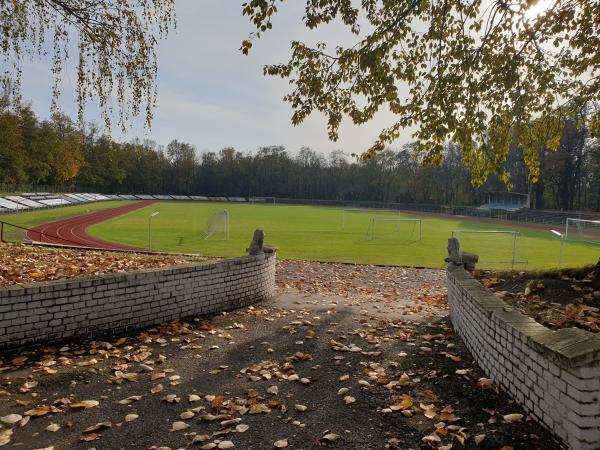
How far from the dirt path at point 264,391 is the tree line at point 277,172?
4343 centimetres

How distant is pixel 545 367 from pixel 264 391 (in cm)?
272

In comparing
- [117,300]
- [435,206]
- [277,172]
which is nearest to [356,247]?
[117,300]

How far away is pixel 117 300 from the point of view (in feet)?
21.3

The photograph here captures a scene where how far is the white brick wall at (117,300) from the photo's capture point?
5582 mm

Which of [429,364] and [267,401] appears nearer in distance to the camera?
[267,401]

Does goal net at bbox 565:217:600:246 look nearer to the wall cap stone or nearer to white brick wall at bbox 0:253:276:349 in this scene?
white brick wall at bbox 0:253:276:349

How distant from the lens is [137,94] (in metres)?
8.11

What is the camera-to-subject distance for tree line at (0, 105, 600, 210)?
54.3 m

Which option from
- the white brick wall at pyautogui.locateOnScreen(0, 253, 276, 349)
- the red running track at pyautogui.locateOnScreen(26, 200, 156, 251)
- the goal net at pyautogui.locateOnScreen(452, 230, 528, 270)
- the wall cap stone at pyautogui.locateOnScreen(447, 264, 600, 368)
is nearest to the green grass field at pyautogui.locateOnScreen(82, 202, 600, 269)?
the goal net at pyautogui.locateOnScreen(452, 230, 528, 270)

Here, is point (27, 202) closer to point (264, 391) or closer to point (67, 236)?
point (67, 236)

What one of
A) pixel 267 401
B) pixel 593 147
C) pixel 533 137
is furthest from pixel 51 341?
pixel 593 147

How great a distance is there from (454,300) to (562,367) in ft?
12.8

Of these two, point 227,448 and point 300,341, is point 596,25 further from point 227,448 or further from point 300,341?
point 227,448

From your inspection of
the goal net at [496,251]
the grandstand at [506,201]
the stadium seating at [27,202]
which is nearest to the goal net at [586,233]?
the goal net at [496,251]
